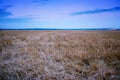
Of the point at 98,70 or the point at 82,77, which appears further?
the point at 98,70

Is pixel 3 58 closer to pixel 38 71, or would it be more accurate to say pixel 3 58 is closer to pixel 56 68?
pixel 38 71

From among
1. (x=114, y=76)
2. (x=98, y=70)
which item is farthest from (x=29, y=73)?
(x=114, y=76)

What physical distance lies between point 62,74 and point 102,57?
1.68 metres

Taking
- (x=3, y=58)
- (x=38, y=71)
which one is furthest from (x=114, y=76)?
(x=3, y=58)

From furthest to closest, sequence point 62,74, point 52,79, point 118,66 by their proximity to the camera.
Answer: point 118,66 → point 62,74 → point 52,79

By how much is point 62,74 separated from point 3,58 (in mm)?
2275

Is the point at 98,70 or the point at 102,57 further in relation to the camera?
the point at 102,57

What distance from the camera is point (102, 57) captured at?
330 cm

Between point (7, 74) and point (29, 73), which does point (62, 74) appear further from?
point (7, 74)

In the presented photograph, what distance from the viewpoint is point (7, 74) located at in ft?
7.71

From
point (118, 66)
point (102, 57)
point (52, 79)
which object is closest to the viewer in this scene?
point (52, 79)

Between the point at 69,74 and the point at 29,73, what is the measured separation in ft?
3.03

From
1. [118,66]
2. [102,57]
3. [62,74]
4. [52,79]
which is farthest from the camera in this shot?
[102,57]

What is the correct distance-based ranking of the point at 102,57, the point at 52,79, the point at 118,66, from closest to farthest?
the point at 52,79 < the point at 118,66 < the point at 102,57
